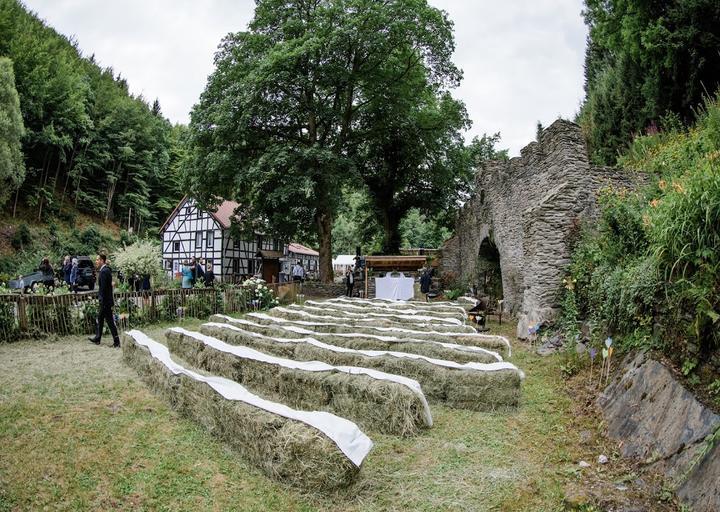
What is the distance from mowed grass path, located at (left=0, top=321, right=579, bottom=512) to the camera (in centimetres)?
295

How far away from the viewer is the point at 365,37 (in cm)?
1650

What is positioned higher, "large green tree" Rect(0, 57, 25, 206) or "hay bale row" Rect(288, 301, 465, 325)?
"large green tree" Rect(0, 57, 25, 206)

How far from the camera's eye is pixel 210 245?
26484 millimetres

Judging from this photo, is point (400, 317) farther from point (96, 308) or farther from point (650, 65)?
point (650, 65)

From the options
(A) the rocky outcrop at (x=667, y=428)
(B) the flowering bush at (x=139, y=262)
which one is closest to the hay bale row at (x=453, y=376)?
(A) the rocky outcrop at (x=667, y=428)

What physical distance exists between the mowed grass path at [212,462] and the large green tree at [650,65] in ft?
28.9

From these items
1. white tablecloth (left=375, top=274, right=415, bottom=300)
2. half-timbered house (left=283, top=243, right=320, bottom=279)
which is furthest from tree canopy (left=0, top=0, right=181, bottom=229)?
white tablecloth (left=375, top=274, right=415, bottom=300)

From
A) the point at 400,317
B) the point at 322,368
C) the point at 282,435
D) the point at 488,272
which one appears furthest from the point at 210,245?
the point at 282,435

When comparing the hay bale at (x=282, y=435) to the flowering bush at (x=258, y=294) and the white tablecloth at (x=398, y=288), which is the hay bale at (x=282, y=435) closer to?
the flowering bush at (x=258, y=294)

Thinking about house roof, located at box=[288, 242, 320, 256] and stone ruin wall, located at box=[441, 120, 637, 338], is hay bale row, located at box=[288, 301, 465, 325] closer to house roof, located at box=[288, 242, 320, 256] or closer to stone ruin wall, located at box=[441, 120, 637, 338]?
stone ruin wall, located at box=[441, 120, 637, 338]

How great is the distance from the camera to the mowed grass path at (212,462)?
9.68 ft

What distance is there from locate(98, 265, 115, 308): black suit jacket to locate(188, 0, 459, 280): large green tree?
8.48m

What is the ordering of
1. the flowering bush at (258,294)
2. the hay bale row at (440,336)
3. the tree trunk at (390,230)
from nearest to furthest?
the hay bale row at (440,336)
the flowering bush at (258,294)
the tree trunk at (390,230)

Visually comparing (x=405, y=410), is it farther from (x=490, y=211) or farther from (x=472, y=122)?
(x=472, y=122)
